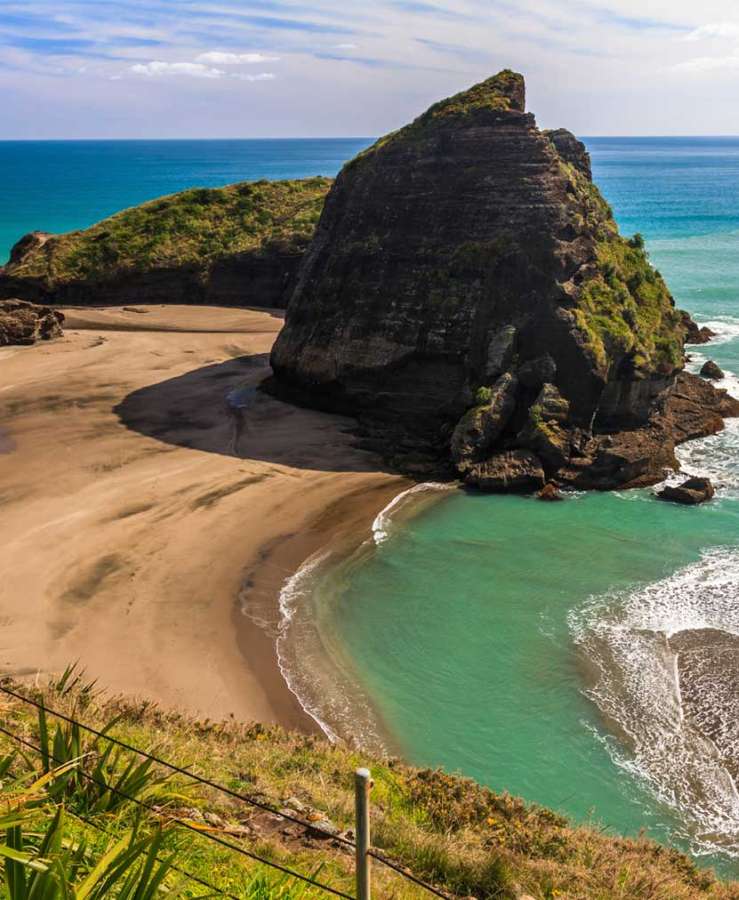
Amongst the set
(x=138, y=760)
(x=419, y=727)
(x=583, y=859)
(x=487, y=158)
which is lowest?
(x=419, y=727)

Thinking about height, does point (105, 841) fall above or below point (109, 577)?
above

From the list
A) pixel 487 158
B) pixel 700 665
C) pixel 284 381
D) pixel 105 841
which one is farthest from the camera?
pixel 284 381

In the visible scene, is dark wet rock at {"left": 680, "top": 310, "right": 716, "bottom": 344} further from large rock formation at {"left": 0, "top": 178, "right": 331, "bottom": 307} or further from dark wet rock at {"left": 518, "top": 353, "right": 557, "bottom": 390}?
large rock formation at {"left": 0, "top": 178, "right": 331, "bottom": 307}

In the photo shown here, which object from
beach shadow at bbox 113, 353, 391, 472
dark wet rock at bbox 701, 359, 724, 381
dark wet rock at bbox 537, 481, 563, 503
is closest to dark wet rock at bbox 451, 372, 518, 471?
dark wet rock at bbox 537, 481, 563, 503

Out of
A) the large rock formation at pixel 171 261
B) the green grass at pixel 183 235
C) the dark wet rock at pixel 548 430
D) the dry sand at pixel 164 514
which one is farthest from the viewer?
the green grass at pixel 183 235

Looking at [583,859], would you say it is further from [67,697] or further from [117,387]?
[117,387]

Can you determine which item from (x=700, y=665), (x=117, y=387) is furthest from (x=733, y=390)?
(x=117, y=387)

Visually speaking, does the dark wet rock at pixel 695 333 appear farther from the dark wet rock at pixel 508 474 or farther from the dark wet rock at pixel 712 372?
the dark wet rock at pixel 508 474

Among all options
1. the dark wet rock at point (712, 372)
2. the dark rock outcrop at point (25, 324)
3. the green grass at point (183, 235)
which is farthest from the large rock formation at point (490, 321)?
the green grass at point (183, 235)
